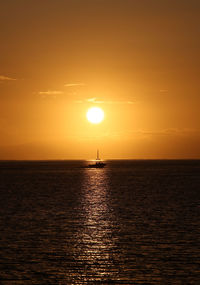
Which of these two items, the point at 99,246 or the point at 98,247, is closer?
the point at 98,247

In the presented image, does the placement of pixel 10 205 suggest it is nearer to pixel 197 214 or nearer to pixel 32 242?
pixel 197 214

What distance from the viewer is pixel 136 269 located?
41.4m

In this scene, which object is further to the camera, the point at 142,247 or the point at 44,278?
the point at 142,247

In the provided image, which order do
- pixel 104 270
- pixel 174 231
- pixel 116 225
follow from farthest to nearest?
pixel 116 225
pixel 174 231
pixel 104 270

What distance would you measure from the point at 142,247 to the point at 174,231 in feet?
38.9

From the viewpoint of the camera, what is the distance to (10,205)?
99.4 m

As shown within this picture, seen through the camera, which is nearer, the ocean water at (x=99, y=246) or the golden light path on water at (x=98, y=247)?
the ocean water at (x=99, y=246)

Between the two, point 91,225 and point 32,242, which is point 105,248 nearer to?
point 32,242

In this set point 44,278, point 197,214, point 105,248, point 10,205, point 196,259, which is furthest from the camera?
point 10,205

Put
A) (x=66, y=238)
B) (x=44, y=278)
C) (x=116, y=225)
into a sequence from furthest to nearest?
(x=116, y=225) < (x=66, y=238) < (x=44, y=278)

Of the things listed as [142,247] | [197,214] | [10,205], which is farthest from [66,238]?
[10,205]

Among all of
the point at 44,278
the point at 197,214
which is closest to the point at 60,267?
the point at 44,278

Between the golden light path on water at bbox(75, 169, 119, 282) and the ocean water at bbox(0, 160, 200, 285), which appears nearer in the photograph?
the ocean water at bbox(0, 160, 200, 285)

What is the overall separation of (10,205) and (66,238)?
45.3 metres
